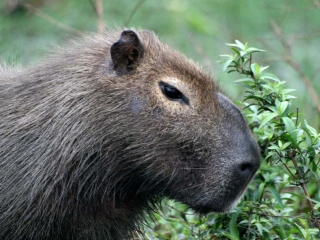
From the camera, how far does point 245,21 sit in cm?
1141

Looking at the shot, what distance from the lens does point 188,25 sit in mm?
10508

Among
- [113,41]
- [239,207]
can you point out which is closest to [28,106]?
[113,41]

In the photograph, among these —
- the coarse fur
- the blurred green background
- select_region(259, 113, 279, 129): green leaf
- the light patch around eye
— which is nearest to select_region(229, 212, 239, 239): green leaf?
the coarse fur

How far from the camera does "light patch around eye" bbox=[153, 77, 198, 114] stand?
14.6 ft

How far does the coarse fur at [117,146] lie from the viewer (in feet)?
14.5

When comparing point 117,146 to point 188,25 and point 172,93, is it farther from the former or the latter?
point 188,25

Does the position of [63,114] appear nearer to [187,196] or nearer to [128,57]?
[128,57]

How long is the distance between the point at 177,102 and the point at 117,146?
1.34ft

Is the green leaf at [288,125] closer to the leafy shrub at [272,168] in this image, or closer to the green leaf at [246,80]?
the leafy shrub at [272,168]

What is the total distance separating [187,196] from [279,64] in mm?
6008

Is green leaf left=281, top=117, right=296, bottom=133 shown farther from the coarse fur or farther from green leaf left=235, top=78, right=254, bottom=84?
green leaf left=235, top=78, right=254, bottom=84

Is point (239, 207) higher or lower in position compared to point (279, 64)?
lower

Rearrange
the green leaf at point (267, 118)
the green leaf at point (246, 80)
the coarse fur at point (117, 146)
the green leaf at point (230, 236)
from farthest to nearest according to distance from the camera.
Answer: the green leaf at point (246, 80) → the green leaf at point (230, 236) → the green leaf at point (267, 118) → the coarse fur at point (117, 146)

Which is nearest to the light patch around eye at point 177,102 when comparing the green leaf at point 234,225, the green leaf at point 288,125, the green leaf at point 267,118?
the green leaf at point 267,118
